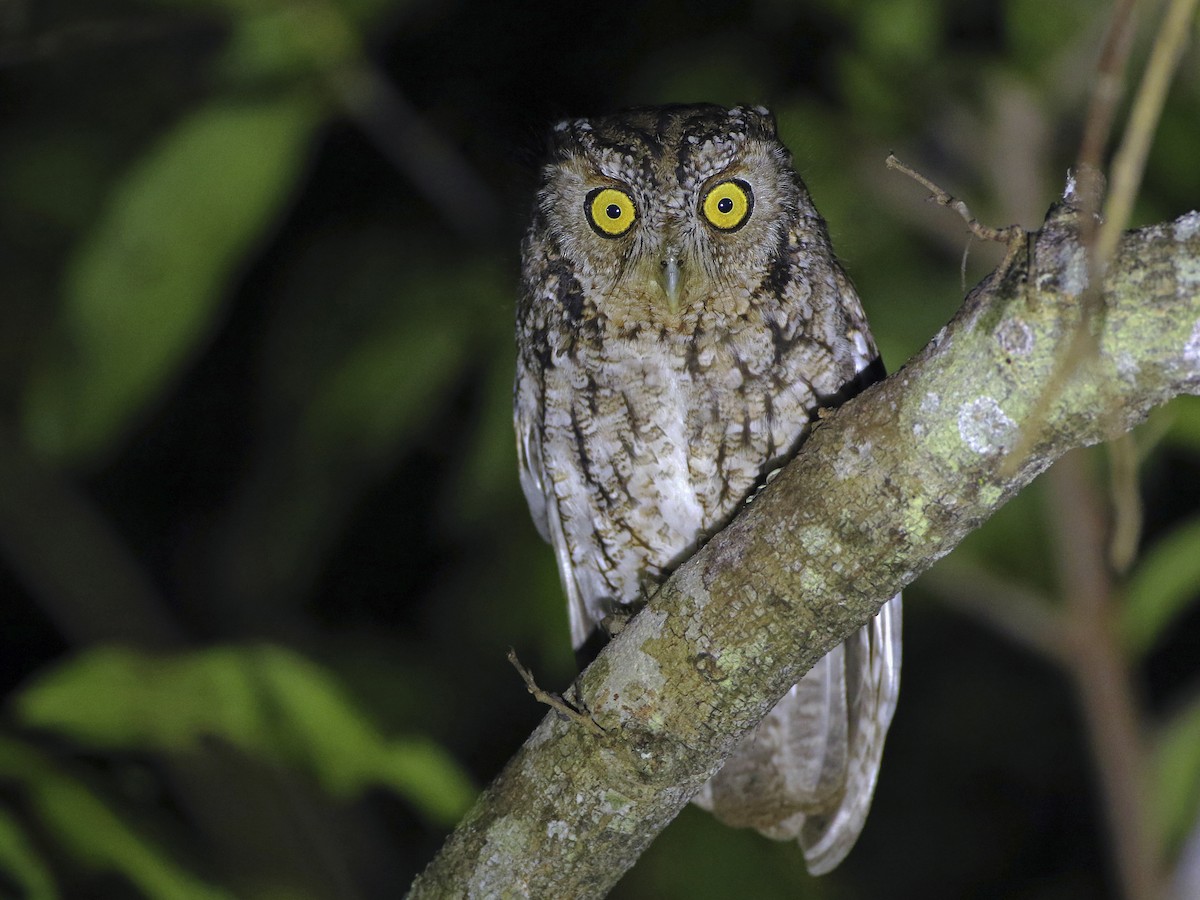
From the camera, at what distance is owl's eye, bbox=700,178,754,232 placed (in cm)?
193

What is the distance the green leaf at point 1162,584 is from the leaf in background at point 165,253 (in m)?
1.76

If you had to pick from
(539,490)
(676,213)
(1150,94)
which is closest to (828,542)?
(1150,94)

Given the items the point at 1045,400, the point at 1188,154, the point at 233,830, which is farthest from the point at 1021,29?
the point at 233,830

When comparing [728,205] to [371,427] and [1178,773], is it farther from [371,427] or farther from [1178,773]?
[1178,773]

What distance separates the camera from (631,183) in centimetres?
193

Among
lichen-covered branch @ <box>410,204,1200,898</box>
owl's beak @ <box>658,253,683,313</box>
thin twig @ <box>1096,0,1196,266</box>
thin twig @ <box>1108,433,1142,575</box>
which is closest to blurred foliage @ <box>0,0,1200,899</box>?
lichen-covered branch @ <box>410,204,1200,898</box>

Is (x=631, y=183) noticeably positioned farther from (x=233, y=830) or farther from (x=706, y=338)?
(x=233, y=830)

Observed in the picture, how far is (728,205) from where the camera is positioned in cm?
195

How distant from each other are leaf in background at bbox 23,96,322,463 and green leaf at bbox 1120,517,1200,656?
176 centimetres

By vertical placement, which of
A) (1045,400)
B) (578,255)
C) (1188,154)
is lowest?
(1045,400)

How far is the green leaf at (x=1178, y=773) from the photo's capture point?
6.65 feet

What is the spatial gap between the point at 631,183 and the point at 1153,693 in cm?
301

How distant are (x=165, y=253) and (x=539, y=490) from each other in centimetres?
85

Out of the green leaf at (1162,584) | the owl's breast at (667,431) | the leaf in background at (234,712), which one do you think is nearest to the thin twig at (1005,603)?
the green leaf at (1162,584)
